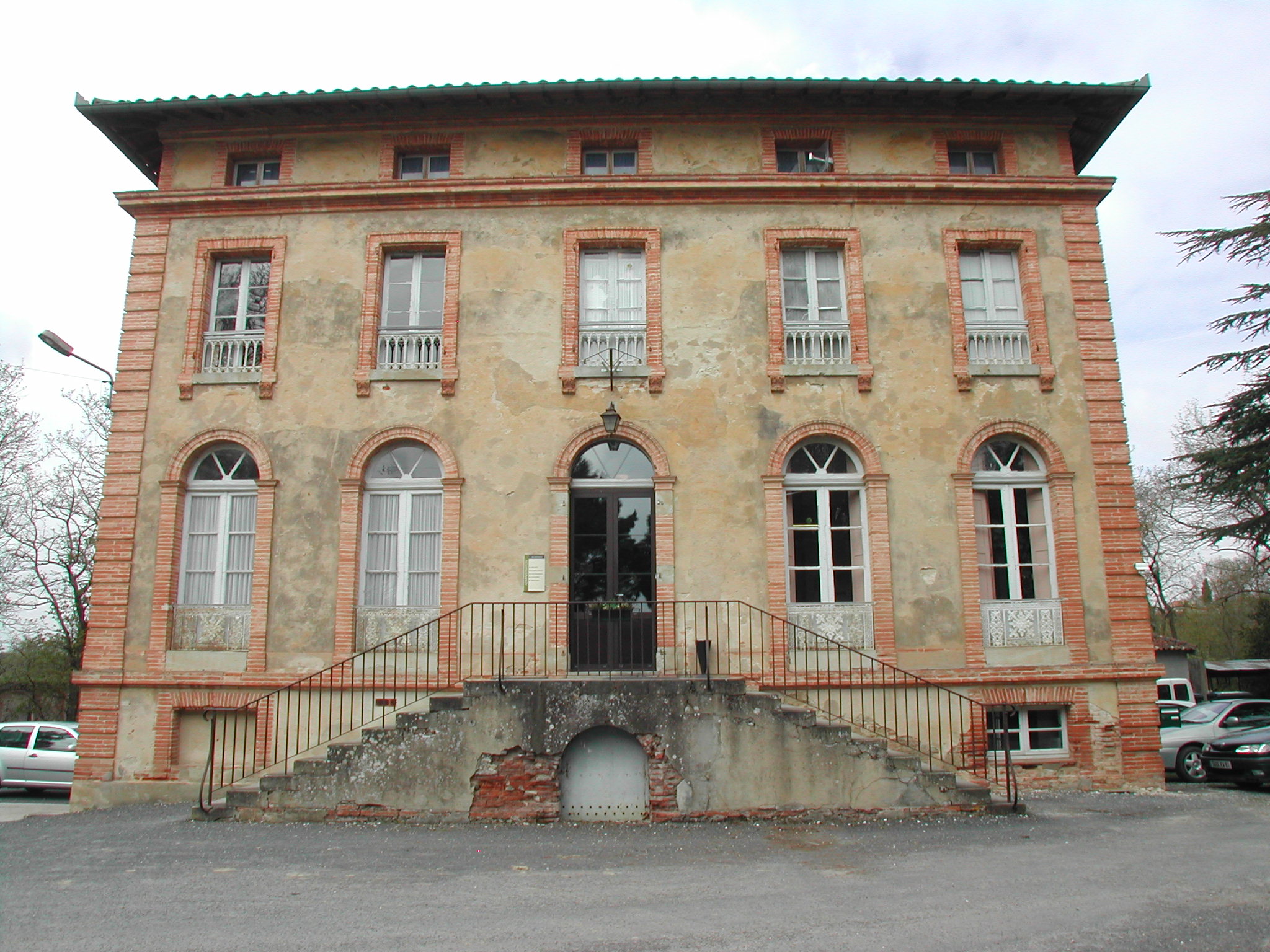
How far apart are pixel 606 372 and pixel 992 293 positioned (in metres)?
6.02

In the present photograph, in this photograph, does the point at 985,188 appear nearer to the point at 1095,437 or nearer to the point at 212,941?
the point at 1095,437

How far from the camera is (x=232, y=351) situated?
13258mm

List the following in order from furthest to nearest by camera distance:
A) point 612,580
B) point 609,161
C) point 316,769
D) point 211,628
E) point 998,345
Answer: point 609,161
point 998,345
point 612,580
point 211,628
point 316,769

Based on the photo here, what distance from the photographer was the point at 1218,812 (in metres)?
10.7

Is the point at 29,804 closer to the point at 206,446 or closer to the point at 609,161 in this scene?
the point at 206,446

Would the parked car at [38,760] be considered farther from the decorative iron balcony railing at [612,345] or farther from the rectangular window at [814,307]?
the rectangular window at [814,307]

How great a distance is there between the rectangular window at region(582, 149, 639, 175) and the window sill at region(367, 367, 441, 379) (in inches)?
157

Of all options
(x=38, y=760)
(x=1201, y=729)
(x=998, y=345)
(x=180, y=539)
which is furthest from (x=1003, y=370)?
(x=38, y=760)

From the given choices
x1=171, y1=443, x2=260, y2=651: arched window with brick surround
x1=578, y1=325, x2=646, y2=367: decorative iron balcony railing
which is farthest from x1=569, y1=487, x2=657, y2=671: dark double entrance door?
x1=171, y1=443, x2=260, y2=651: arched window with brick surround

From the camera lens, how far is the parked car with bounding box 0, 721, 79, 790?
643 inches

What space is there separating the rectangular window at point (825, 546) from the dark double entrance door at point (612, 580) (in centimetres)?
205

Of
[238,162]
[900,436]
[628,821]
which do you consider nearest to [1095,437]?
[900,436]

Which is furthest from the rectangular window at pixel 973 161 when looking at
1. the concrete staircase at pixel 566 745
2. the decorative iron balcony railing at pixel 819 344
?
the concrete staircase at pixel 566 745

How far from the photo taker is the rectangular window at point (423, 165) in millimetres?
13812
